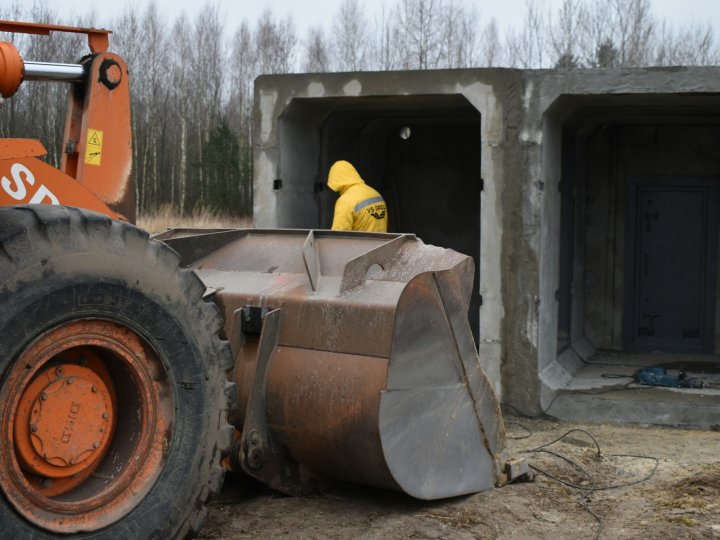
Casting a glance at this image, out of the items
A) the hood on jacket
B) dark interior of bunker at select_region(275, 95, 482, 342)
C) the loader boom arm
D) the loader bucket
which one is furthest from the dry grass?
the loader bucket

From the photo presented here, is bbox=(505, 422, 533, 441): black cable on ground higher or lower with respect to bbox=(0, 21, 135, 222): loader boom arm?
lower

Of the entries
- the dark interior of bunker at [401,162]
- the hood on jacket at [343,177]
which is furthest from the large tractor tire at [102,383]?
the dark interior of bunker at [401,162]

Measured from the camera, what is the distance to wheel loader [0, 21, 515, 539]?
10.9 feet

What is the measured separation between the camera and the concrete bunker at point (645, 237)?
416 inches

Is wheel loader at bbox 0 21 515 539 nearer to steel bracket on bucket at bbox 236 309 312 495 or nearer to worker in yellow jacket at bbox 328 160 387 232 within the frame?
steel bracket on bucket at bbox 236 309 312 495

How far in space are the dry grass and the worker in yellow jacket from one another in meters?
20.7

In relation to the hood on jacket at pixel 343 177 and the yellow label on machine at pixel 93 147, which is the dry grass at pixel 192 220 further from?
the yellow label on machine at pixel 93 147

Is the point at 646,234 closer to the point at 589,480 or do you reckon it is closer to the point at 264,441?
the point at 589,480

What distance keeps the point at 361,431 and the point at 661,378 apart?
4840 millimetres

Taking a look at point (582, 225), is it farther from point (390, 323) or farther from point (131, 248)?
point (131, 248)

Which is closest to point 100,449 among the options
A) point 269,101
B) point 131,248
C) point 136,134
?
point 131,248

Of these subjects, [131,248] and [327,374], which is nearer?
[131,248]

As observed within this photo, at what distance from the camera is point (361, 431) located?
4531 millimetres

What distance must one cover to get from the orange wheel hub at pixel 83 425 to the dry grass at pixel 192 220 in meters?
24.9
